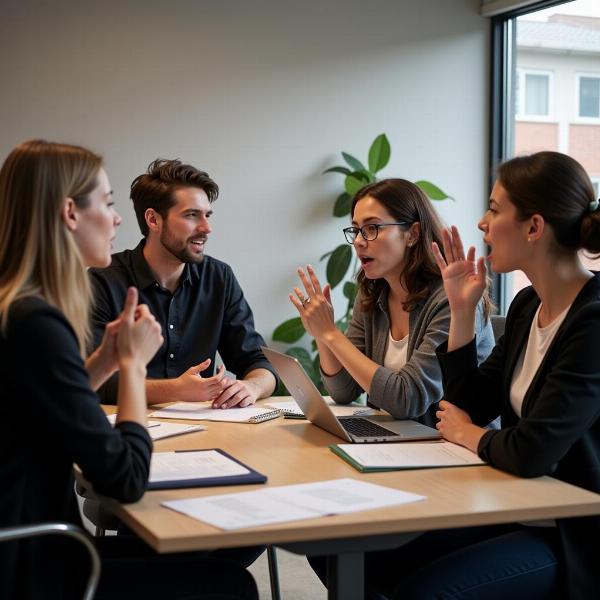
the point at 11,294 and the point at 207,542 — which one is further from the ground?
the point at 11,294

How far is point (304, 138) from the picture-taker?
4.89 metres

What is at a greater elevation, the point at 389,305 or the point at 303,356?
the point at 389,305

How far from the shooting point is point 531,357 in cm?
212

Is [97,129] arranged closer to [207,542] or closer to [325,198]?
[325,198]

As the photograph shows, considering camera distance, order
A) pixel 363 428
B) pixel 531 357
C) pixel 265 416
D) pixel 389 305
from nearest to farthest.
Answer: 1. pixel 531 357
2. pixel 363 428
3. pixel 265 416
4. pixel 389 305

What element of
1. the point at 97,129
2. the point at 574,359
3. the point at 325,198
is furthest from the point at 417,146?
the point at 574,359

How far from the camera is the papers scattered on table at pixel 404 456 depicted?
73.3 inches

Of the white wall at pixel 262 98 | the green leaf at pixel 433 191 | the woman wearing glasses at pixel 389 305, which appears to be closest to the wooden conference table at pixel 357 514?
the woman wearing glasses at pixel 389 305

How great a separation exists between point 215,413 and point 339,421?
15.7 inches

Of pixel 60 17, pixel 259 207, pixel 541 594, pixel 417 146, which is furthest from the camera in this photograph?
pixel 417 146

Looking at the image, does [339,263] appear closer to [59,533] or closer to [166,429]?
[166,429]

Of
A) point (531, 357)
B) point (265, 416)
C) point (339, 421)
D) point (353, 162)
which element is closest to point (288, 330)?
point (353, 162)

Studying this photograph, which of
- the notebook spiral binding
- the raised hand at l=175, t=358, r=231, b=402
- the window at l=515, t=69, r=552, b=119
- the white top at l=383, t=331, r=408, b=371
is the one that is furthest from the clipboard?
the window at l=515, t=69, r=552, b=119

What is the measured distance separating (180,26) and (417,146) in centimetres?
146
